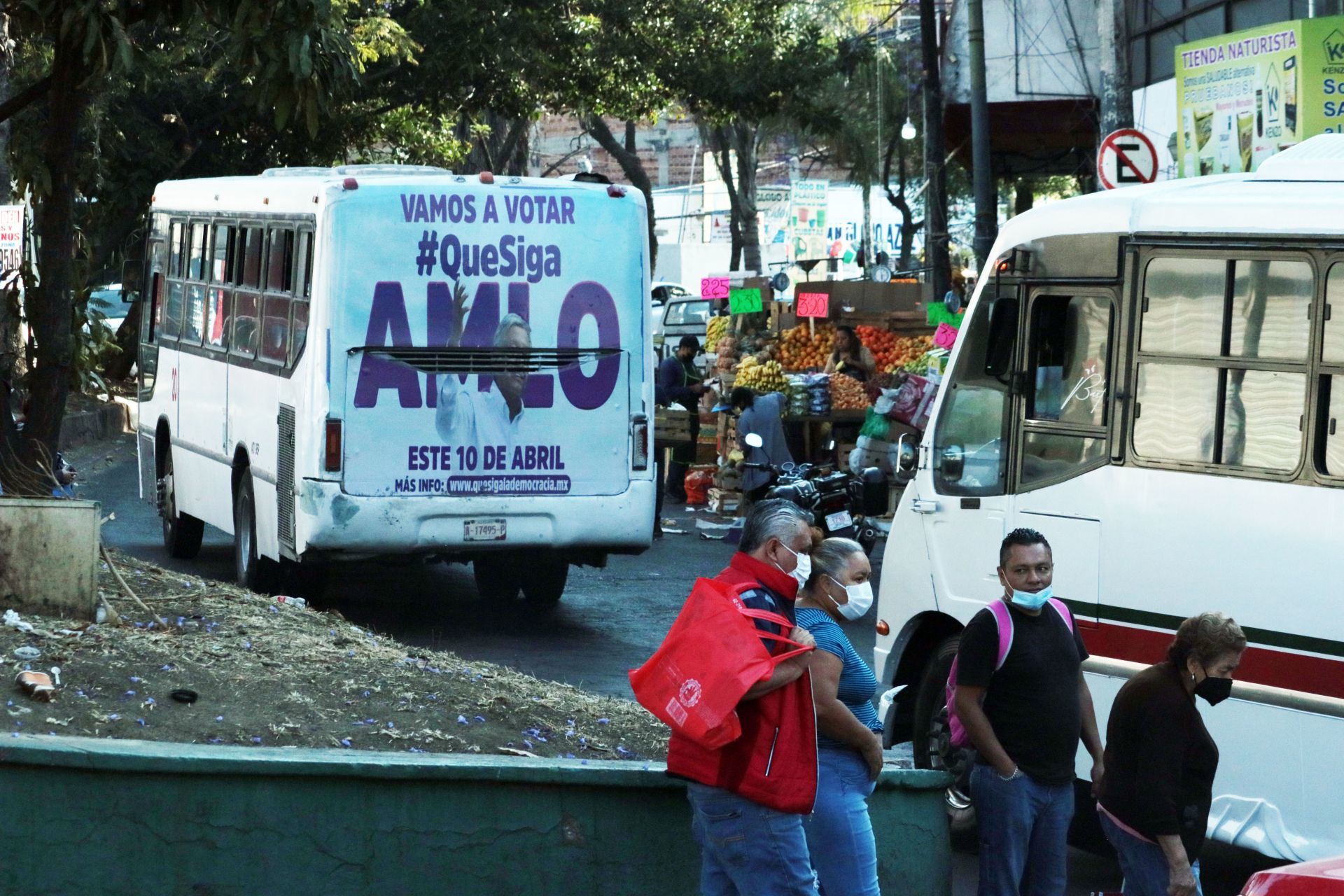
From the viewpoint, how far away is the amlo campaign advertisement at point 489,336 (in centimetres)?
1115

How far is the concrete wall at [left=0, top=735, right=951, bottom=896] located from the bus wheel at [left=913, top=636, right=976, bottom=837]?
2300mm

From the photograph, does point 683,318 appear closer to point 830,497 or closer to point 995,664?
point 830,497

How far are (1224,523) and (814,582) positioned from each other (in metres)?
2.20

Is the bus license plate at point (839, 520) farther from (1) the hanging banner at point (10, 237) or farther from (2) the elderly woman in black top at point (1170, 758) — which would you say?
(1) the hanging banner at point (10, 237)

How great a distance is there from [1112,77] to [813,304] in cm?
587

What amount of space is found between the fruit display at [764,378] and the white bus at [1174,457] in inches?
→ 444

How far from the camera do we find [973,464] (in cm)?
782

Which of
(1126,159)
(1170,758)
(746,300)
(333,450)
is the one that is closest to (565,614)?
(333,450)

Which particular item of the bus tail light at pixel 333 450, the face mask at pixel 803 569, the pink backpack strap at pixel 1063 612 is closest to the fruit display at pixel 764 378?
the bus tail light at pixel 333 450

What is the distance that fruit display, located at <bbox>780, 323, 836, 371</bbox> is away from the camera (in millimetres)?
20906

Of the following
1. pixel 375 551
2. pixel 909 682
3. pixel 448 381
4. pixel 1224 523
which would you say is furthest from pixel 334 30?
pixel 1224 523

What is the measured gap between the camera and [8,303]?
45.3 feet

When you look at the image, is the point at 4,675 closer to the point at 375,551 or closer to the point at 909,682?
the point at 909,682

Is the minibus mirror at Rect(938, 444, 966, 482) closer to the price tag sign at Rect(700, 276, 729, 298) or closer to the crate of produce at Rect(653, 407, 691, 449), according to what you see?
the crate of produce at Rect(653, 407, 691, 449)
